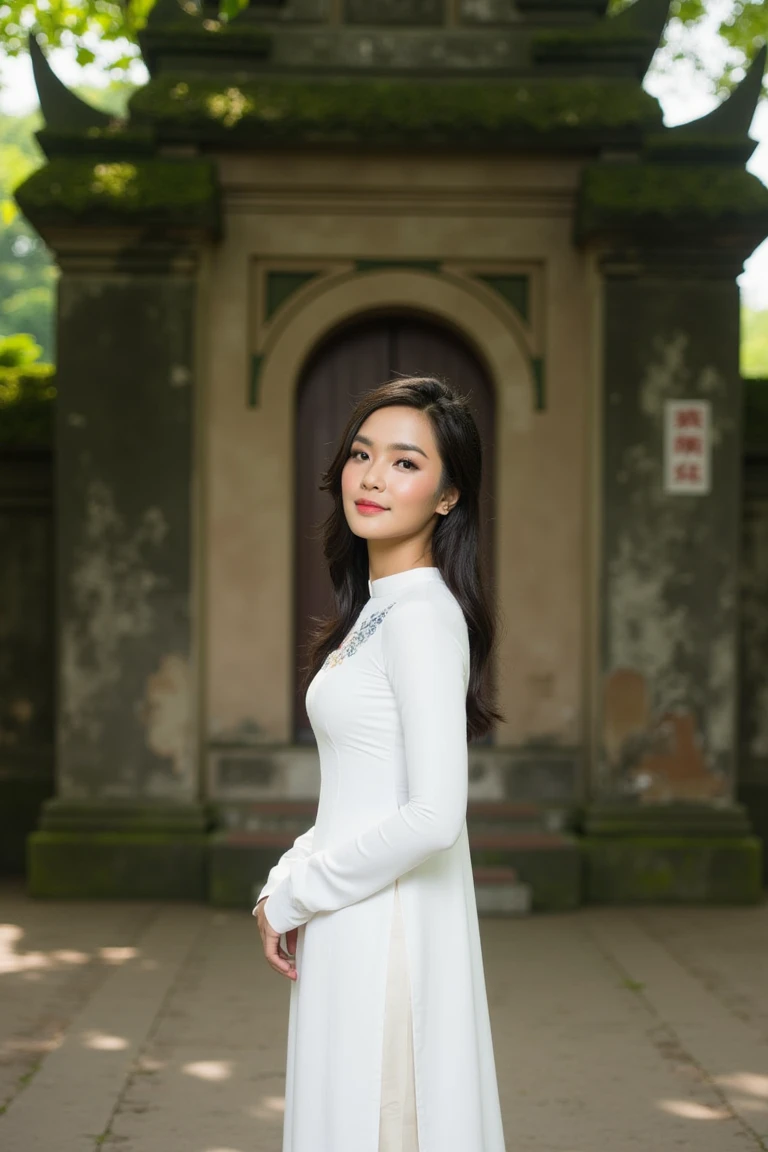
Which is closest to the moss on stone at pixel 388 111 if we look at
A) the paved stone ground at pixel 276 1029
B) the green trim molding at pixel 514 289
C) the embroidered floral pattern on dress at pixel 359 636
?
the green trim molding at pixel 514 289

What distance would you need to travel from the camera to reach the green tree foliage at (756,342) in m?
39.2

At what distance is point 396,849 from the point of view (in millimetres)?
2266

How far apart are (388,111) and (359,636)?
5745 millimetres

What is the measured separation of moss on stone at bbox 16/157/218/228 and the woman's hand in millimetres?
5643

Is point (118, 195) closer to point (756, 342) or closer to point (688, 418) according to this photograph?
point (688, 418)

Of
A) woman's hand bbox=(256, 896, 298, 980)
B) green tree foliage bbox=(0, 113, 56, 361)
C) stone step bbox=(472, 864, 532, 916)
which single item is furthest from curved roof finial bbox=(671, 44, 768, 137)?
green tree foliage bbox=(0, 113, 56, 361)

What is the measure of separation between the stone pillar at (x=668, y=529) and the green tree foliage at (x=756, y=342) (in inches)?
1287

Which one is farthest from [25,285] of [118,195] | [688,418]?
[688,418]

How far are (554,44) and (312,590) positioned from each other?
360cm

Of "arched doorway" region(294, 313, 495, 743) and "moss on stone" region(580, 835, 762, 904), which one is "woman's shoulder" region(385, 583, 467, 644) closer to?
"moss on stone" region(580, 835, 762, 904)

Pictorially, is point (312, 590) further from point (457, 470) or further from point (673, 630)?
point (457, 470)

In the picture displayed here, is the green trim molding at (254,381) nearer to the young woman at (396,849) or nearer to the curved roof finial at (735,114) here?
the curved roof finial at (735,114)

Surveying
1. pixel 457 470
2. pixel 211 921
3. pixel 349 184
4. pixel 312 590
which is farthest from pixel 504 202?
pixel 457 470

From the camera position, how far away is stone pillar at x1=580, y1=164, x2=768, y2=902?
7.47m
